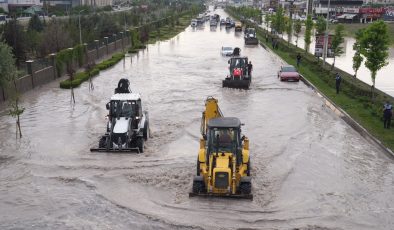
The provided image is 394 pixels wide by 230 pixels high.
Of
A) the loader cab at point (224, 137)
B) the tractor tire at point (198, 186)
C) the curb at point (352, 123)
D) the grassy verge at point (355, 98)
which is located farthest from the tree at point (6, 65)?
the grassy verge at point (355, 98)

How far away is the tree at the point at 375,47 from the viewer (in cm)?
2516

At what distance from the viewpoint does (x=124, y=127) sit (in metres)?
16.8

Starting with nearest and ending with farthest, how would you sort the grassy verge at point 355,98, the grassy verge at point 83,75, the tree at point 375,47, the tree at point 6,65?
the grassy verge at point 355,98 < the tree at point 6,65 < the tree at point 375,47 < the grassy verge at point 83,75

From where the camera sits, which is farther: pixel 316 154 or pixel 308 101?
pixel 308 101

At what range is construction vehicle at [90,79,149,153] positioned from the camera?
55.0 ft

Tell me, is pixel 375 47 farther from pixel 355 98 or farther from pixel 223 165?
pixel 223 165

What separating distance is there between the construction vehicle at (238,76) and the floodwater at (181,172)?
2.50 metres

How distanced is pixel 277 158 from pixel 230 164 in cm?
465

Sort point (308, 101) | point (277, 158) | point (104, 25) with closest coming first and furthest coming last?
point (277, 158)
point (308, 101)
point (104, 25)

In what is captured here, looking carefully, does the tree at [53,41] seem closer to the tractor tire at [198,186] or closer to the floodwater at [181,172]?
the floodwater at [181,172]

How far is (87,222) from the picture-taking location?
470 inches

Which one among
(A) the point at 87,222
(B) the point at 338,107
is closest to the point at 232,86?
(B) the point at 338,107

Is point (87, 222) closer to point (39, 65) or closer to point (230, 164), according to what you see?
point (230, 164)

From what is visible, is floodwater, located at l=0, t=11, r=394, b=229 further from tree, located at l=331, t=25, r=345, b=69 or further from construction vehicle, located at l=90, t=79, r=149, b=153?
tree, located at l=331, t=25, r=345, b=69
